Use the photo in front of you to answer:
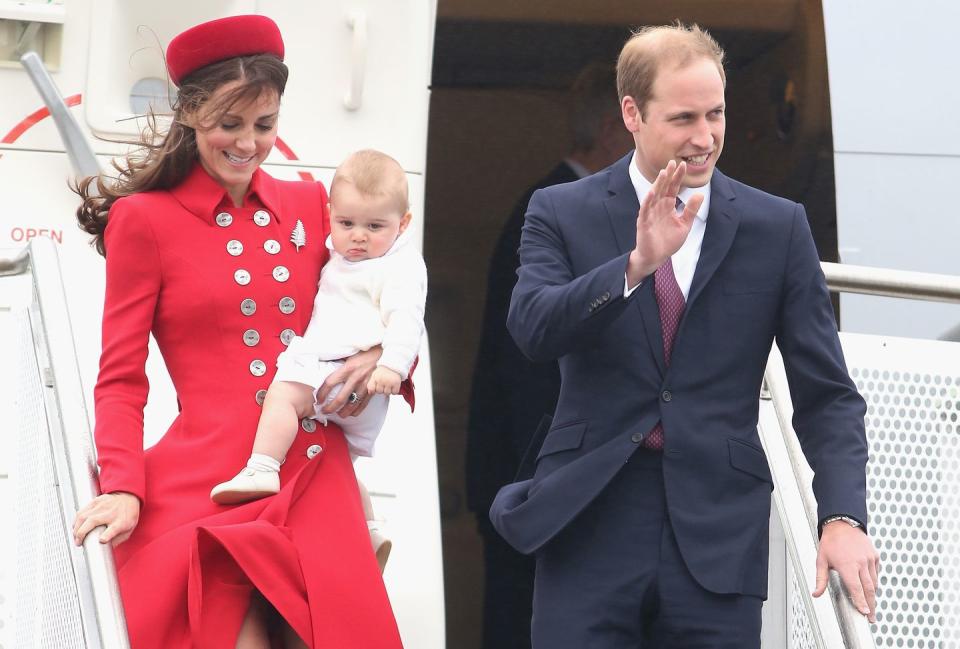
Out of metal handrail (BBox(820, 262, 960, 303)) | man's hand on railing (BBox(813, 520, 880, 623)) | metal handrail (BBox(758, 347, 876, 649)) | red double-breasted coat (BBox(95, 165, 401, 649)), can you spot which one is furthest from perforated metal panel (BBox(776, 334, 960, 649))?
red double-breasted coat (BBox(95, 165, 401, 649))

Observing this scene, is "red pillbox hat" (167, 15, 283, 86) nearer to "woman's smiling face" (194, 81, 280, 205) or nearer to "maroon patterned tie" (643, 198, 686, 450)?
"woman's smiling face" (194, 81, 280, 205)

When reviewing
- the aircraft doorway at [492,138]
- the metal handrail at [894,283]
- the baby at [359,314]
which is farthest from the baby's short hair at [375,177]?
the aircraft doorway at [492,138]

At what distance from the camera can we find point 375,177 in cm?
297

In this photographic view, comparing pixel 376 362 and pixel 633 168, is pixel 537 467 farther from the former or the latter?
pixel 633 168

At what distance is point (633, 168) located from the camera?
9.26ft

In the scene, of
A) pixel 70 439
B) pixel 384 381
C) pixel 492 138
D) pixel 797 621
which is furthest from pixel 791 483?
pixel 492 138

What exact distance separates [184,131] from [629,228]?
808 mm

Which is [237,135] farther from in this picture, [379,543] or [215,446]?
[379,543]

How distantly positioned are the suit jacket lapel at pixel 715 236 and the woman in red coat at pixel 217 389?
0.61 meters

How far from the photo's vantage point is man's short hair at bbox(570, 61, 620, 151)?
17.3 ft

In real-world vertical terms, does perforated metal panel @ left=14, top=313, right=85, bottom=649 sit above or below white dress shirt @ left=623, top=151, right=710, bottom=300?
below

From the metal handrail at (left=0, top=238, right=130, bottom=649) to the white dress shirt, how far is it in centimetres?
104

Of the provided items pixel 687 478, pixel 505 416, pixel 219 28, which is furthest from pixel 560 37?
pixel 687 478

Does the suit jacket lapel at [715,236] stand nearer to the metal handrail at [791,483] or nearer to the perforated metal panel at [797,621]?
the metal handrail at [791,483]
